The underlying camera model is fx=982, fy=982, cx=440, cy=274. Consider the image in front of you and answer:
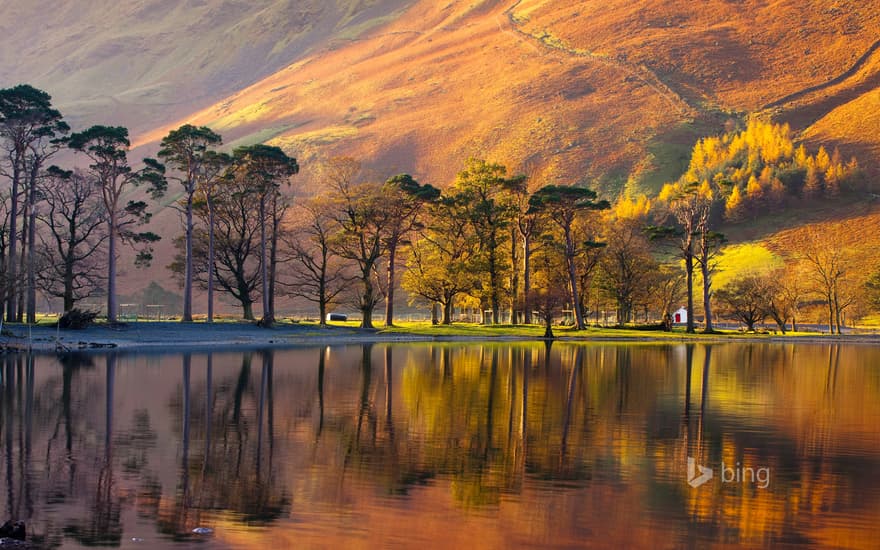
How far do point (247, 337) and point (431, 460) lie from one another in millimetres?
46629

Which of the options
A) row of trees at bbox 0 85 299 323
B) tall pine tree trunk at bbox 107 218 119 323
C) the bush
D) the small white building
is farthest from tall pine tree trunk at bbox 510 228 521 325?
the bush

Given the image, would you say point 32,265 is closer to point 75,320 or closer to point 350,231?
point 75,320

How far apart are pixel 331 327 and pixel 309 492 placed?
61993mm

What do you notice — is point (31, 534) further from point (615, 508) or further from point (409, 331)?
point (409, 331)

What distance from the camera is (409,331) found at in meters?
77.7

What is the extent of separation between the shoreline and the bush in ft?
1.46

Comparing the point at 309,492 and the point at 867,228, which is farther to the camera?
the point at 867,228

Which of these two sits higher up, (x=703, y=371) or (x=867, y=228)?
(x=867, y=228)

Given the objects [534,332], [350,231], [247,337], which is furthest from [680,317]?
[247,337]

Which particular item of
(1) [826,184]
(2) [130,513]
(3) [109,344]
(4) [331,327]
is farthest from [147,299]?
(2) [130,513]

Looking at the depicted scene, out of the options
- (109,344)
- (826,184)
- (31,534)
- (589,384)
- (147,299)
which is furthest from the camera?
(826,184)

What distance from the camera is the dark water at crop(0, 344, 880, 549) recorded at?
581 inches

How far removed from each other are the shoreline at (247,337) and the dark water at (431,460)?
568 inches

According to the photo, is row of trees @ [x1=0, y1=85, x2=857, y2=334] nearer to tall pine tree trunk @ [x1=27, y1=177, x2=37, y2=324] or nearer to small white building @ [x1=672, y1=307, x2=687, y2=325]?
tall pine tree trunk @ [x1=27, y1=177, x2=37, y2=324]
